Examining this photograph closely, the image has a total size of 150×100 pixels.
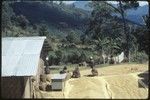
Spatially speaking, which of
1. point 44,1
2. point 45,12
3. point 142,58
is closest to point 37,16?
point 45,12

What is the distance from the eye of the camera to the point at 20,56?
21.1m

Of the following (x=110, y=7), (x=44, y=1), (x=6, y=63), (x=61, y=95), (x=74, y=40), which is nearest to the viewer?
(x=6, y=63)

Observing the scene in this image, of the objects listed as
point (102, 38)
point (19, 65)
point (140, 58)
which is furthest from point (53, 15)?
point (19, 65)

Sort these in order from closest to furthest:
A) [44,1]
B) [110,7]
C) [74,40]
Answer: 1. [110,7]
2. [74,40]
3. [44,1]

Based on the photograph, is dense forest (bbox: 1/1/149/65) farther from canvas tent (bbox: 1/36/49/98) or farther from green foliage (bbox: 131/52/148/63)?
canvas tent (bbox: 1/36/49/98)

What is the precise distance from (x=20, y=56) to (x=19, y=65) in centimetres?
93

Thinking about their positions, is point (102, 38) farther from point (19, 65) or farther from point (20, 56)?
point (19, 65)

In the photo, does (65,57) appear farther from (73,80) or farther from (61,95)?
(61,95)

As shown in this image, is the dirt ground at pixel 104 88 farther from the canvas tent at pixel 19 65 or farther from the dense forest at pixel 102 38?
the dense forest at pixel 102 38

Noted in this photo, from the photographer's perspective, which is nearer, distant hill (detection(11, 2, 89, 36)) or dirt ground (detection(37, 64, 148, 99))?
dirt ground (detection(37, 64, 148, 99))

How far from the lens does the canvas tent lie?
1991cm

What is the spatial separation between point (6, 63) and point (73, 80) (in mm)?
8403

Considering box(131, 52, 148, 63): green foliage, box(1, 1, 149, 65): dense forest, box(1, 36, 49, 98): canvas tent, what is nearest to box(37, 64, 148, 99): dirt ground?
box(1, 36, 49, 98): canvas tent

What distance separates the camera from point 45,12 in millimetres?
108312
